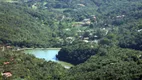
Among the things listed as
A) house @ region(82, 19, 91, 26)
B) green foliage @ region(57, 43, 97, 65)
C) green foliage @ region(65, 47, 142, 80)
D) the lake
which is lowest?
house @ region(82, 19, 91, 26)

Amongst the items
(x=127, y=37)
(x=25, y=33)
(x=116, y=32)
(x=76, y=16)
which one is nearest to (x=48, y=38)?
(x=25, y=33)

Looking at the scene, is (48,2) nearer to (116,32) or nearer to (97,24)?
(97,24)

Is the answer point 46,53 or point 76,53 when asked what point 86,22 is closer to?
point 46,53

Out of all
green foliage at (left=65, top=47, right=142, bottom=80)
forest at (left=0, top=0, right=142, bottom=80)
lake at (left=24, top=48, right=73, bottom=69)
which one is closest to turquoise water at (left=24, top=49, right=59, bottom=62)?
lake at (left=24, top=48, right=73, bottom=69)

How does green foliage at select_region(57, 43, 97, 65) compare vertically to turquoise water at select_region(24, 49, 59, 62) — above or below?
above

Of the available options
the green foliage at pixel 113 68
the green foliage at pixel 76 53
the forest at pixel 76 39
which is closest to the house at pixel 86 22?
the forest at pixel 76 39

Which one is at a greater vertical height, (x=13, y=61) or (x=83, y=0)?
(x=13, y=61)

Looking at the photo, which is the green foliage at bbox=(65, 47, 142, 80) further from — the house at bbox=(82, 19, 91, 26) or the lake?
the house at bbox=(82, 19, 91, 26)
